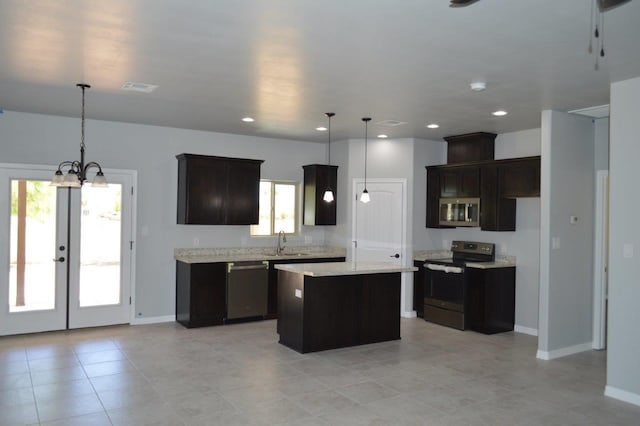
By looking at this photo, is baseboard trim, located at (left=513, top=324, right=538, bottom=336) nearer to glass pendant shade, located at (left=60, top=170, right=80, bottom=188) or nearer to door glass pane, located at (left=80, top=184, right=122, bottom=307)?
door glass pane, located at (left=80, top=184, right=122, bottom=307)

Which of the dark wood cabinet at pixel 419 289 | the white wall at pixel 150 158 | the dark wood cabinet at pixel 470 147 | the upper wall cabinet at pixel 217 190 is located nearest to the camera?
the white wall at pixel 150 158

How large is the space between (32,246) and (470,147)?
246 inches

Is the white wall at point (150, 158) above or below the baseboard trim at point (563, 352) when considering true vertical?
above

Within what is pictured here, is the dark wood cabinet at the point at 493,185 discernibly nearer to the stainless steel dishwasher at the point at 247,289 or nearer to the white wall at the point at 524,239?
the white wall at the point at 524,239

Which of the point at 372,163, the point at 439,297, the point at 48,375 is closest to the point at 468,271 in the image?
the point at 439,297

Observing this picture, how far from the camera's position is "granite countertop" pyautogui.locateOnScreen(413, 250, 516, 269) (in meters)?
6.91

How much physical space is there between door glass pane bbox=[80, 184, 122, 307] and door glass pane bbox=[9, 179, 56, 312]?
0.37 meters

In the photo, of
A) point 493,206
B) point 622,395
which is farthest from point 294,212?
point 622,395

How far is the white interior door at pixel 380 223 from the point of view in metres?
7.99

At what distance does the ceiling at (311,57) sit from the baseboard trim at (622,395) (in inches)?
110

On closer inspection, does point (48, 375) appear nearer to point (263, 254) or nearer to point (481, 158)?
point (263, 254)

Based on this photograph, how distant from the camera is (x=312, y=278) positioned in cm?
573

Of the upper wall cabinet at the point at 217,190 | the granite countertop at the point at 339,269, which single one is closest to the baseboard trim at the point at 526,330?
the granite countertop at the point at 339,269

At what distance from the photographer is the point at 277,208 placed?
8.43 m
